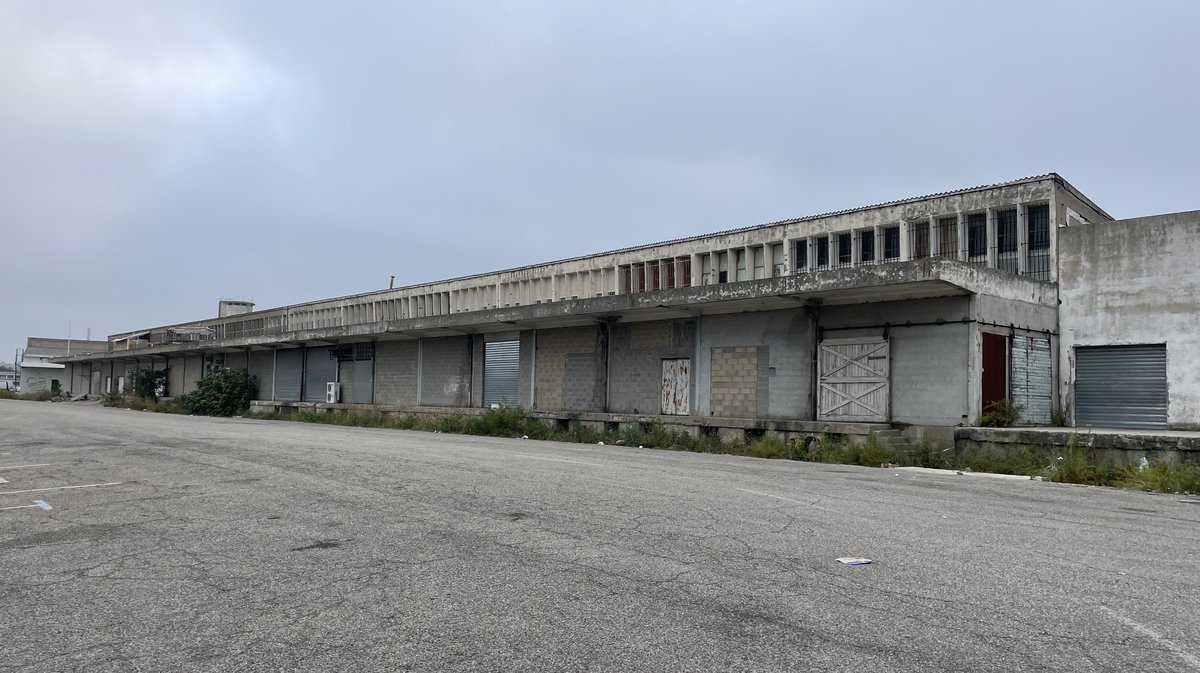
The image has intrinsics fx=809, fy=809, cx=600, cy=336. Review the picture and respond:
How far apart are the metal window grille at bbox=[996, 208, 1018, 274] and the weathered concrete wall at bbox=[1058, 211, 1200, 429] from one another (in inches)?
68.7

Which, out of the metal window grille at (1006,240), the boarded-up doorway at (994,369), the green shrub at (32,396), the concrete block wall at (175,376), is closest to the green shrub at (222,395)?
the concrete block wall at (175,376)

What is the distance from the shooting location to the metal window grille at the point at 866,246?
91.5ft

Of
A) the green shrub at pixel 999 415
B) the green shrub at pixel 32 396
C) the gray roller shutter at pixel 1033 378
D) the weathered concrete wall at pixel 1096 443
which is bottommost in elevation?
the green shrub at pixel 32 396

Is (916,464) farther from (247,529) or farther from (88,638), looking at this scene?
(88,638)

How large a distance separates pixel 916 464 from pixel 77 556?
15.4 meters

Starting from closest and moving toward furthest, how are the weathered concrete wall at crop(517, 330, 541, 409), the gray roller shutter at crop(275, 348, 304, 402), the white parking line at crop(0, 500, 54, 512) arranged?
the white parking line at crop(0, 500, 54, 512) < the weathered concrete wall at crop(517, 330, 541, 409) < the gray roller shutter at crop(275, 348, 304, 402)

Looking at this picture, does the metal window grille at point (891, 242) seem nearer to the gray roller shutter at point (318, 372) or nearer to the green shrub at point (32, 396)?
the gray roller shutter at point (318, 372)

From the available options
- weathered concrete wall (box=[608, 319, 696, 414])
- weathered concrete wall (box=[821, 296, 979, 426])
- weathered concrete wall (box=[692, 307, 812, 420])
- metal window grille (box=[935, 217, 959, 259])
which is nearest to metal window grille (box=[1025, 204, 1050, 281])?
metal window grille (box=[935, 217, 959, 259])

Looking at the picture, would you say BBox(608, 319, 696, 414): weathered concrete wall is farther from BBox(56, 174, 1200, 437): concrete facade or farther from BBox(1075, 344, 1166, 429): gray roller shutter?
BBox(1075, 344, 1166, 429): gray roller shutter

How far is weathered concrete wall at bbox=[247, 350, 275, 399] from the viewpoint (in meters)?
45.9

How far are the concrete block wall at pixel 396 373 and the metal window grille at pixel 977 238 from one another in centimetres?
2240

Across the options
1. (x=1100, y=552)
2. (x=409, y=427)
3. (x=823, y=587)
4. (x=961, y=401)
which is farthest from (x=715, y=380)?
(x=823, y=587)

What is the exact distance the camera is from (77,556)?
6.63 m

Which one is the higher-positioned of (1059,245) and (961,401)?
(1059,245)
